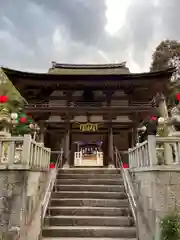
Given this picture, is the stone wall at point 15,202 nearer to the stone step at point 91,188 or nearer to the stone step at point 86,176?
the stone step at point 91,188

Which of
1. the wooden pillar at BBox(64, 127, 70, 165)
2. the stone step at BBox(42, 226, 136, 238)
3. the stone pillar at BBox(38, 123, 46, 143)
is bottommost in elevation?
the stone step at BBox(42, 226, 136, 238)

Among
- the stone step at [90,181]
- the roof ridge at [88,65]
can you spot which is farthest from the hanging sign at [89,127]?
the roof ridge at [88,65]

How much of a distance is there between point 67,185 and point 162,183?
366cm

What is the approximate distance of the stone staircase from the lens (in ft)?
18.1

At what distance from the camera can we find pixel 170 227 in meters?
4.45

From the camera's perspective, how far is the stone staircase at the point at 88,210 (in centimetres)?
550

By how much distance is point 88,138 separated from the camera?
48.9ft

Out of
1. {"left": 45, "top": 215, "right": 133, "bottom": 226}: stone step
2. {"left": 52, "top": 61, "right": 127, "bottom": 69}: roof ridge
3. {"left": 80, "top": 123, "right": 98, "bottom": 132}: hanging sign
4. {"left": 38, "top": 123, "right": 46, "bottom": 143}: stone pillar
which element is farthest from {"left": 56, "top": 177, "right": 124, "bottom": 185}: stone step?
{"left": 52, "top": 61, "right": 127, "bottom": 69}: roof ridge

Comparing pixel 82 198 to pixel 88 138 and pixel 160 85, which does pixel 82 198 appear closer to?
pixel 88 138

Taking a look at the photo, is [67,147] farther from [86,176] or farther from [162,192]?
[162,192]

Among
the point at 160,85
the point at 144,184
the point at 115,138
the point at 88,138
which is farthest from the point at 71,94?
the point at 144,184

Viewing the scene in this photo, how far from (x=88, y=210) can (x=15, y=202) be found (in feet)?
7.58

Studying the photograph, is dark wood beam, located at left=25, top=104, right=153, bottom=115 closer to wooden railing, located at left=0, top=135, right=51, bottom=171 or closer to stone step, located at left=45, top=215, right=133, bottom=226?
wooden railing, located at left=0, top=135, right=51, bottom=171

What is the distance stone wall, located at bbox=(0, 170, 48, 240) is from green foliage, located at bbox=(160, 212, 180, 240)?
11.1 feet
